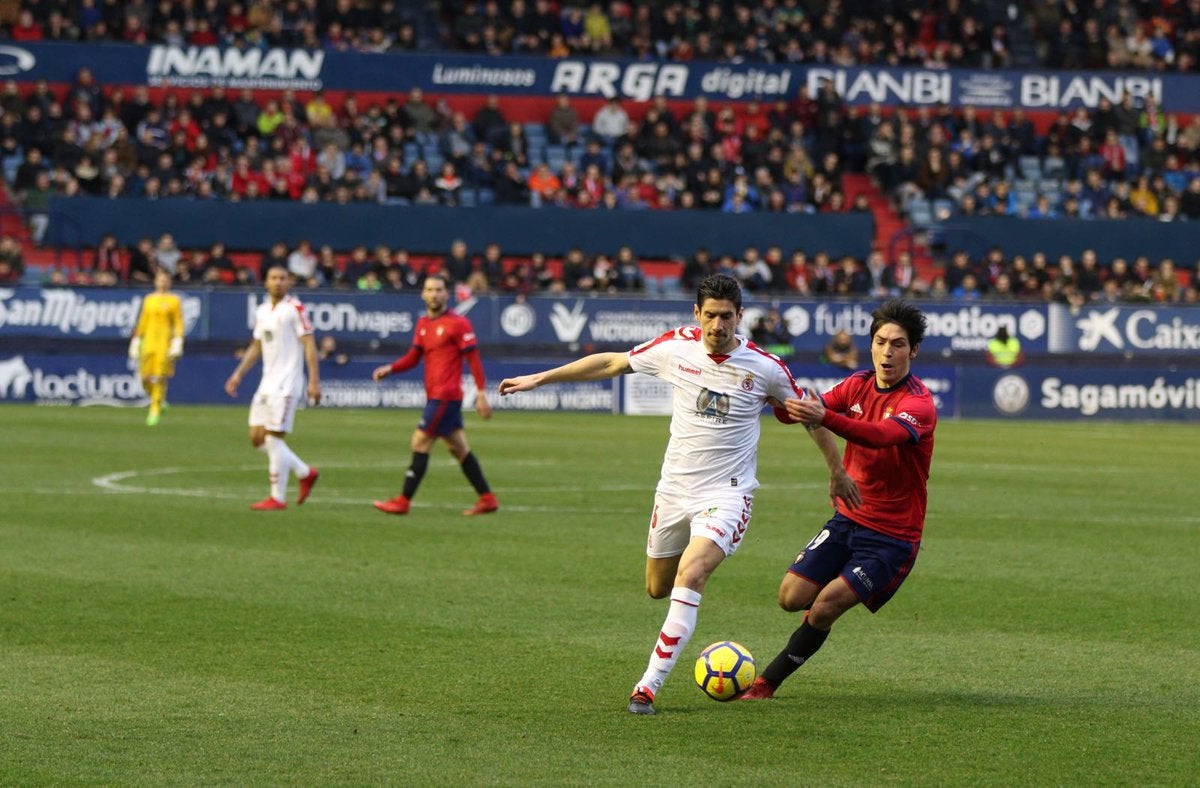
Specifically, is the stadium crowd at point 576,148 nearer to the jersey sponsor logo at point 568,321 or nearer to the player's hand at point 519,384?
the jersey sponsor logo at point 568,321

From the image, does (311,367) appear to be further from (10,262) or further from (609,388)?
(10,262)

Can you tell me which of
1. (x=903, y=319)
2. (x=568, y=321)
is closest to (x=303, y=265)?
(x=568, y=321)

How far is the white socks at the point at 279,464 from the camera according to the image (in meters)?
16.3

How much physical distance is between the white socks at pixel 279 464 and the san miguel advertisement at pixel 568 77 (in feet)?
81.5

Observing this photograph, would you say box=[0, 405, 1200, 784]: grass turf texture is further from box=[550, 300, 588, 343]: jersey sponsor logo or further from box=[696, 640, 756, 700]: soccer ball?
box=[550, 300, 588, 343]: jersey sponsor logo

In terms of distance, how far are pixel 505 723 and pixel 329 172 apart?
3060 centimetres

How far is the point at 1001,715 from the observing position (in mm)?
7797

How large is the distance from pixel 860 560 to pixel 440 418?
27.7 feet

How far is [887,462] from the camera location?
8.19 metres

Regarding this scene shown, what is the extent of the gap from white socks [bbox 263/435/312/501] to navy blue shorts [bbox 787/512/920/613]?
8.98 m

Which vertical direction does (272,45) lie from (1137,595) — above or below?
above

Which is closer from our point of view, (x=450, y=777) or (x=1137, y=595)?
(x=450, y=777)

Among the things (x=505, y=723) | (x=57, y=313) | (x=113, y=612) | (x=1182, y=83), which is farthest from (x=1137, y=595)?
(x=1182, y=83)

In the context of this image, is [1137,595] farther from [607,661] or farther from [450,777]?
[450,777]
